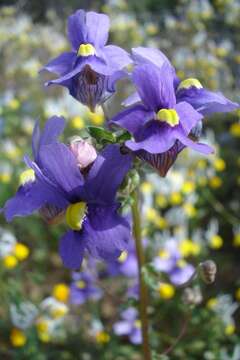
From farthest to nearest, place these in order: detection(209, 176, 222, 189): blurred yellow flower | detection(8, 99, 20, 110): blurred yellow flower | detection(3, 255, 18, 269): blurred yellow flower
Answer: detection(8, 99, 20, 110): blurred yellow flower → detection(209, 176, 222, 189): blurred yellow flower → detection(3, 255, 18, 269): blurred yellow flower

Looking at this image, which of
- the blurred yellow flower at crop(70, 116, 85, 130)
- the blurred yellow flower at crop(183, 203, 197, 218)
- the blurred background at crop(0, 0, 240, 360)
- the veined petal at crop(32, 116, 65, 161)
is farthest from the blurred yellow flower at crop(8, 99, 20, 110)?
the veined petal at crop(32, 116, 65, 161)

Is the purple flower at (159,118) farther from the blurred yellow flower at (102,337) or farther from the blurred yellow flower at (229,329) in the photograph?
the blurred yellow flower at (229,329)

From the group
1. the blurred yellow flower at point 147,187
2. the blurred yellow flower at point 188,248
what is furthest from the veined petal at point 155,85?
the blurred yellow flower at point 147,187

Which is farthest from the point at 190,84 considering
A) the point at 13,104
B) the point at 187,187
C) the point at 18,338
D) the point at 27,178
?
the point at 13,104

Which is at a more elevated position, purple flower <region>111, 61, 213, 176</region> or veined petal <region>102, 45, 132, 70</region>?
veined petal <region>102, 45, 132, 70</region>

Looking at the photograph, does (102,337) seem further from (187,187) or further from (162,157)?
(162,157)

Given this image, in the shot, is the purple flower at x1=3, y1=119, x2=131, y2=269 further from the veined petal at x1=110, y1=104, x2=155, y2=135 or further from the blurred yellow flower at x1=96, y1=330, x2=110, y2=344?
the blurred yellow flower at x1=96, y1=330, x2=110, y2=344
